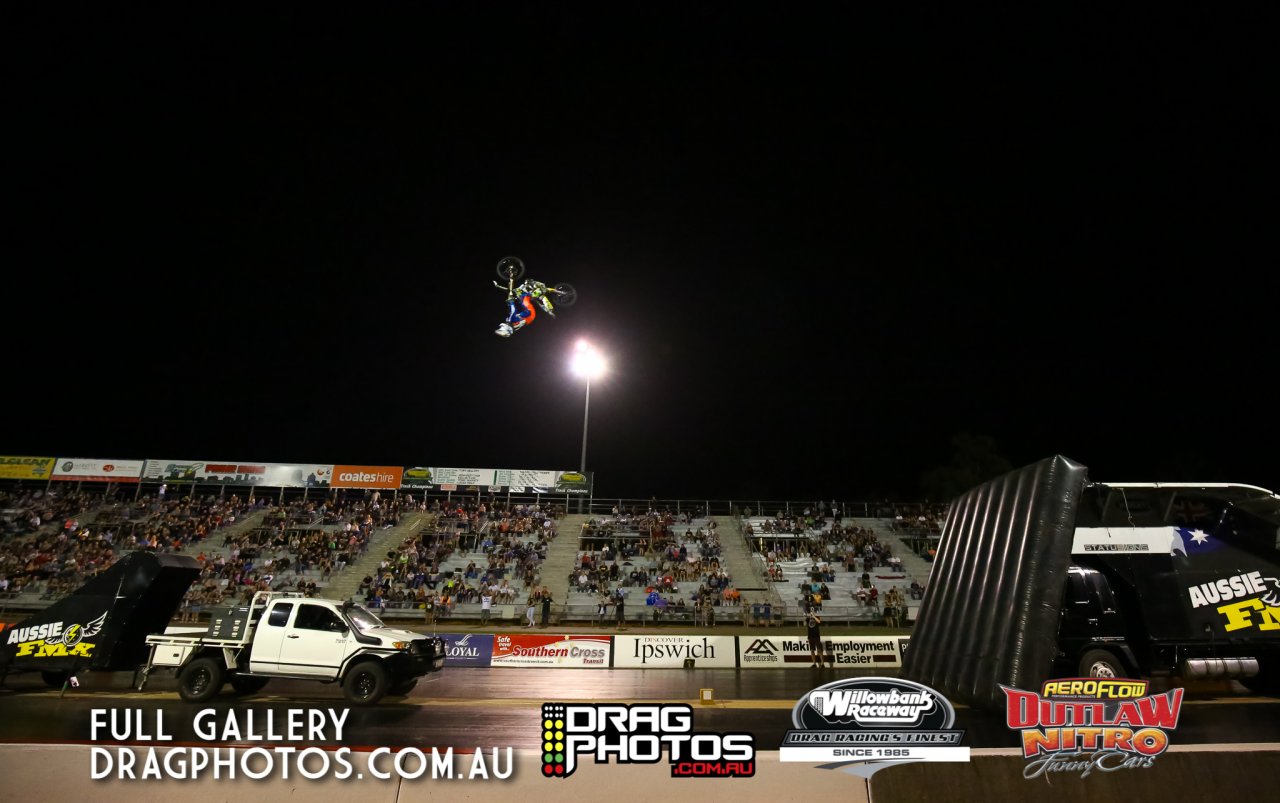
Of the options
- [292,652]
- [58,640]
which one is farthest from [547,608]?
[58,640]

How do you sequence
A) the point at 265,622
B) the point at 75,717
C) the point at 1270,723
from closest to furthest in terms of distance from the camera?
1. the point at 1270,723
2. the point at 75,717
3. the point at 265,622

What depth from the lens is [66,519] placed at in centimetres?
3142

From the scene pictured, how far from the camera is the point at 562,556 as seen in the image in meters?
29.0

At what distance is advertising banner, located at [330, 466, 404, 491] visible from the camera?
34281 millimetres

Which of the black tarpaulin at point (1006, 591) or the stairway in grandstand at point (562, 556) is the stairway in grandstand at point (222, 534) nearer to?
the stairway in grandstand at point (562, 556)

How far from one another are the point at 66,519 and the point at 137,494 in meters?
3.00

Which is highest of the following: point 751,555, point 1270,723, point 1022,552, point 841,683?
point 751,555

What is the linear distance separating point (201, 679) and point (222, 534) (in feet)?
76.7

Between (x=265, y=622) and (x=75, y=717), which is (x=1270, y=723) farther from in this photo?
(x=75, y=717)

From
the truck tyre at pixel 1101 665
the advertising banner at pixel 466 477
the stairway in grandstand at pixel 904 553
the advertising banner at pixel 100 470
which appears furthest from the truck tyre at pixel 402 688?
the advertising banner at pixel 100 470

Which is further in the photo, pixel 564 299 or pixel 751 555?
pixel 751 555

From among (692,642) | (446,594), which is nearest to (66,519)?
(446,594)

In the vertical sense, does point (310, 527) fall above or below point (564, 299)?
below

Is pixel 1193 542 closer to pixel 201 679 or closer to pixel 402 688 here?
pixel 402 688
